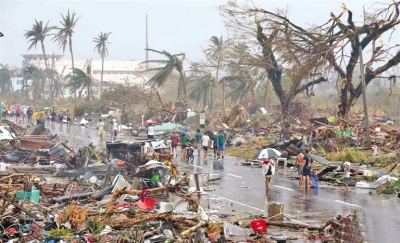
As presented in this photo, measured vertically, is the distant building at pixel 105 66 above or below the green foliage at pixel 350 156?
above

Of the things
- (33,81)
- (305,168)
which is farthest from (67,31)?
(305,168)

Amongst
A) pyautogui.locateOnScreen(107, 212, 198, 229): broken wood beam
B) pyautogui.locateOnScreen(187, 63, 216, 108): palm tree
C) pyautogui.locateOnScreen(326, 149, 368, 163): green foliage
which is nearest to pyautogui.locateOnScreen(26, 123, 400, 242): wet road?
pyautogui.locateOnScreen(326, 149, 368, 163): green foliage

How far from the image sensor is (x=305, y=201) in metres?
21.3

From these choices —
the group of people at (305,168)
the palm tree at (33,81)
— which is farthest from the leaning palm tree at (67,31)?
the group of people at (305,168)

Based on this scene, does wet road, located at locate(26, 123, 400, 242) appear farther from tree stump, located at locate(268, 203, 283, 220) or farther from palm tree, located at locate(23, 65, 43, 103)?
palm tree, located at locate(23, 65, 43, 103)

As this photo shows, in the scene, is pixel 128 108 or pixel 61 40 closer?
pixel 128 108

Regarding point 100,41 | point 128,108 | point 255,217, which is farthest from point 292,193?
point 100,41

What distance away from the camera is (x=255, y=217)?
1755cm

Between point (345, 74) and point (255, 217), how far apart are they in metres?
26.7

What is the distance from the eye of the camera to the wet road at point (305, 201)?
17.6 m

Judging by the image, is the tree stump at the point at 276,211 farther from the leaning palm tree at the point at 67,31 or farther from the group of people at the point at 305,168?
the leaning palm tree at the point at 67,31

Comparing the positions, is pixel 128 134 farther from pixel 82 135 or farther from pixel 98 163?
pixel 98 163

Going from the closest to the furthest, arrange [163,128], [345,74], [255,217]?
[255,217] → [345,74] → [163,128]

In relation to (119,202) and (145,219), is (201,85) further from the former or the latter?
(145,219)
